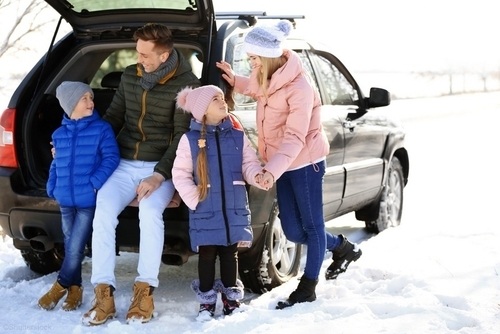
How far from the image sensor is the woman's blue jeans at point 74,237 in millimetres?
4715

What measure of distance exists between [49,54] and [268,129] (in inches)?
68.0

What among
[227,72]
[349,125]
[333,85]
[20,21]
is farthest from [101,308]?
[20,21]

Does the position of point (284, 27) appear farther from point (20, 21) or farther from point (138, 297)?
point (20, 21)

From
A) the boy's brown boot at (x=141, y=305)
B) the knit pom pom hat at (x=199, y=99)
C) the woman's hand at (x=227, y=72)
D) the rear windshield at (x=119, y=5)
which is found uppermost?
the rear windshield at (x=119, y=5)

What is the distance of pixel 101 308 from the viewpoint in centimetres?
449

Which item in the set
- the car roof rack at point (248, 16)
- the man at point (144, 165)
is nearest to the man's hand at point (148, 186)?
the man at point (144, 165)

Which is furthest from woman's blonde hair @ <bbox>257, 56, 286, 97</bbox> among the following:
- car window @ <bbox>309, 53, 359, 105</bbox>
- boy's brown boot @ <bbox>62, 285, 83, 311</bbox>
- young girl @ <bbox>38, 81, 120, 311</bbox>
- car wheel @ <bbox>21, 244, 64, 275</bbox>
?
car wheel @ <bbox>21, 244, 64, 275</bbox>

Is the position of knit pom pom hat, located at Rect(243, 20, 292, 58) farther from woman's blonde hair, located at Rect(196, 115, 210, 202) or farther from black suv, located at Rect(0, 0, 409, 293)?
woman's blonde hair, located at Rect(196, 115, 210, 202)

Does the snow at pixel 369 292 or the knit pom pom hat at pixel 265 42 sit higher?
the knit pom pom hat at pixel 265 42

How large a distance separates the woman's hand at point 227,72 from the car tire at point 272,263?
84 cm

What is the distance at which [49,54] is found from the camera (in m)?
5.40

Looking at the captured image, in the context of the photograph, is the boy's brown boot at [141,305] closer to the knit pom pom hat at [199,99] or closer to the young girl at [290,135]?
the young girl at [290,135]

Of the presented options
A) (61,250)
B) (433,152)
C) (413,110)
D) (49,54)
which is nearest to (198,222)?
(61,250)

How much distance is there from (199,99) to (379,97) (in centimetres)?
232
